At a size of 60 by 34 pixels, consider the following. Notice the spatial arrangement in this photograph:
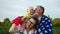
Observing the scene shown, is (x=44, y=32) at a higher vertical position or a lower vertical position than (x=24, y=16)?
lower

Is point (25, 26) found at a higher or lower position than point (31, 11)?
lower

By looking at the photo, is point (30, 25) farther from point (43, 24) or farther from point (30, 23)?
point (43, 24)

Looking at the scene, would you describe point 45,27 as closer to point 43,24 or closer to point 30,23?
point 43,24

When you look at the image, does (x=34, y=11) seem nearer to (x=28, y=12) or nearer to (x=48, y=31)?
(x=28, y=12)

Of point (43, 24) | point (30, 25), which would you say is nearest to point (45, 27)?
point (43, 24)

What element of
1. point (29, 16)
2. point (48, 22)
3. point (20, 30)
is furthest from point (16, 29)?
point (48, 22)

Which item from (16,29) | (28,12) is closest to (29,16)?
(28,12)

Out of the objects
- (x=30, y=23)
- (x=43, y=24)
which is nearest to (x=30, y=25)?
(x=30, y=23)

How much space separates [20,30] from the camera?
2.90 meters

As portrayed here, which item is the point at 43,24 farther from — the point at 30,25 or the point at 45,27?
the point at 30,25

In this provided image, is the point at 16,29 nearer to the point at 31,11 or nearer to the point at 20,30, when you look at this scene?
the point at 20,30

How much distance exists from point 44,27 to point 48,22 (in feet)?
0.27

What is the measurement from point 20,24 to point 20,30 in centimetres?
8

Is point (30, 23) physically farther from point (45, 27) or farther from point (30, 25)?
point (45, 27)
